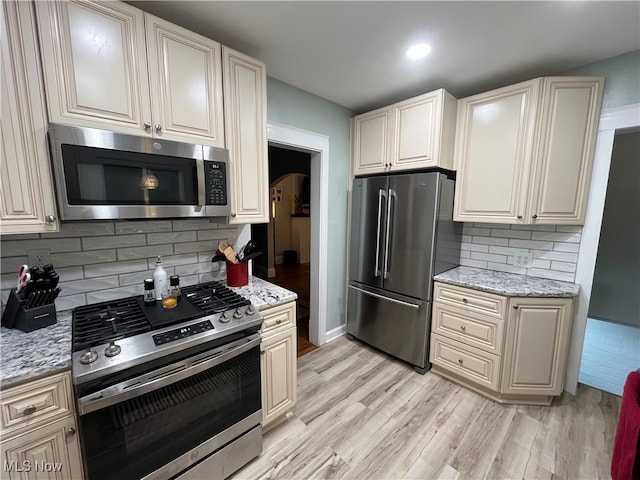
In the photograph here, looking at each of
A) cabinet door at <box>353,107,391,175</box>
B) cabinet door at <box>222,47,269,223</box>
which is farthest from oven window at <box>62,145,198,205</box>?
cabinet door at <box>353,107,391,175</box>

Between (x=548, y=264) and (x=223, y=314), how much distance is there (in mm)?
2468

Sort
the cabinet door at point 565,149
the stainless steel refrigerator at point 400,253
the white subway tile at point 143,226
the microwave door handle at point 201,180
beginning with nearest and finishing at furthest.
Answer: the microwave door handle at point 201,180, the white subway tile at point 143,226, the cabinet door at point 565,149, the stainless steel refrigerator at point 400,253

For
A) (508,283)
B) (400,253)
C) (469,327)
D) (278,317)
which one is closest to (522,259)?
(508,283)

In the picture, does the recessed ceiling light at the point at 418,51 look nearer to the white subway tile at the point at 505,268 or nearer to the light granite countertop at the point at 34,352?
the white subway tile at the point at 505,268

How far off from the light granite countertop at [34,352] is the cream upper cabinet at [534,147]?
2.66m

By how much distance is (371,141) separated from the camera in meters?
2.56

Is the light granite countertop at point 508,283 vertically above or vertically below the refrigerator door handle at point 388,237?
below

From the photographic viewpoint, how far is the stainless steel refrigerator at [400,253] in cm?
219

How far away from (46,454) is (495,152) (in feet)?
9.92

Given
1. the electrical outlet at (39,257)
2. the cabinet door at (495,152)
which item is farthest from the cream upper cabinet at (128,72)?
the cabinet door at (495,152)

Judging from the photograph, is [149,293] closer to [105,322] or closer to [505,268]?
[105,322]

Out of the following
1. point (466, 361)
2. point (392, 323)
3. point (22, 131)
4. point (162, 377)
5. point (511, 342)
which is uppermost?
point (22, 131)

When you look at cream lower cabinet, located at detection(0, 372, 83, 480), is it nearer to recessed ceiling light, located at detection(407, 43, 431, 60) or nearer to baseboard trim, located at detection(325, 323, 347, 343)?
baseboard trim, located at detection(325, 323, 347, 343)

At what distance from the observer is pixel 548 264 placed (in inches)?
84.4
